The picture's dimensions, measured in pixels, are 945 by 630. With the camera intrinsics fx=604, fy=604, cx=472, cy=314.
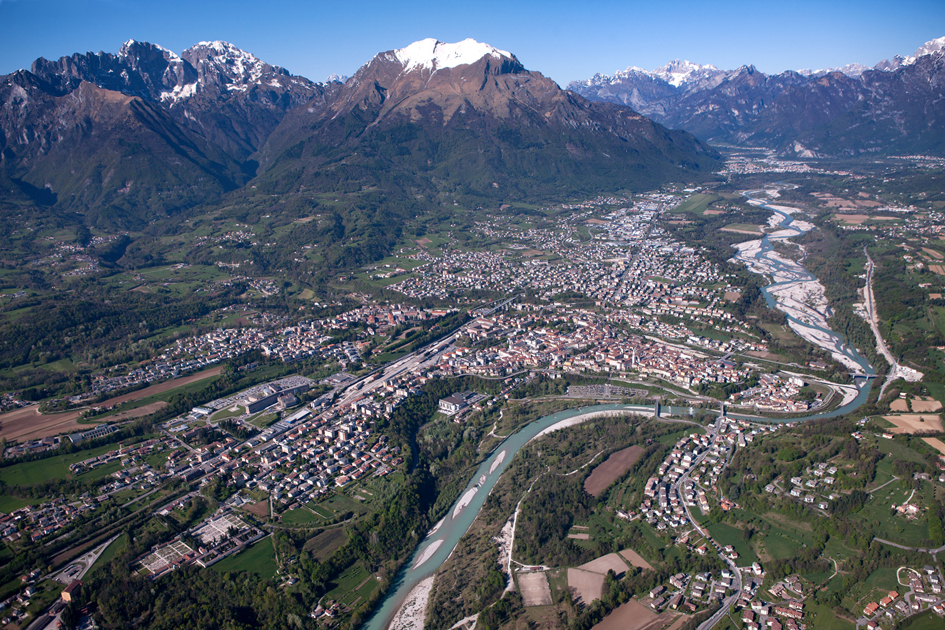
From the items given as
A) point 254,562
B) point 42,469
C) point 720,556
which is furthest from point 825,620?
point 42,469

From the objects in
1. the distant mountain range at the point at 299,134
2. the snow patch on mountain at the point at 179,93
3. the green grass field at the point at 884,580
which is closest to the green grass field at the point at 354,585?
the green grass field at the point at 884,580

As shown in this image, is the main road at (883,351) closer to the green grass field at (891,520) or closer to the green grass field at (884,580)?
the green grass field at (891,520)

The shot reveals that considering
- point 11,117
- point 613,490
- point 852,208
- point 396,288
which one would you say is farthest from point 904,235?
point 11,117

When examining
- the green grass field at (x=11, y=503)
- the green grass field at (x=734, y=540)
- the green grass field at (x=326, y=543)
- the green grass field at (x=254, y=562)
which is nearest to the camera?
the green grass field at (x=734, y=540)

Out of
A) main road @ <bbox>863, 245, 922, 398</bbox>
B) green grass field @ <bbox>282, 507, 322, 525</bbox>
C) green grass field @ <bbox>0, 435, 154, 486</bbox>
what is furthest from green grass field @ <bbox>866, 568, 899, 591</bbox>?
green grass field @ <bbox>0, 435, 154, 486</bbox>

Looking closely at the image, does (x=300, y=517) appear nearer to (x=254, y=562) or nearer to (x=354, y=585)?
A: (x=254, y=562)

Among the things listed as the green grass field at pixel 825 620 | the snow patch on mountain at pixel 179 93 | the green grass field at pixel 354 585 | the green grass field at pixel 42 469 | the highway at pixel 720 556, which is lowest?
the green grass field at pixel 825 620

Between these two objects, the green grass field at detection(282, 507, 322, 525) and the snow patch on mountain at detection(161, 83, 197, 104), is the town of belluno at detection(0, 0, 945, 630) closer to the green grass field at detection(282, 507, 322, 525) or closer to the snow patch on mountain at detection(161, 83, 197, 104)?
the green grass field at detection(282, 507, 322, 525)
